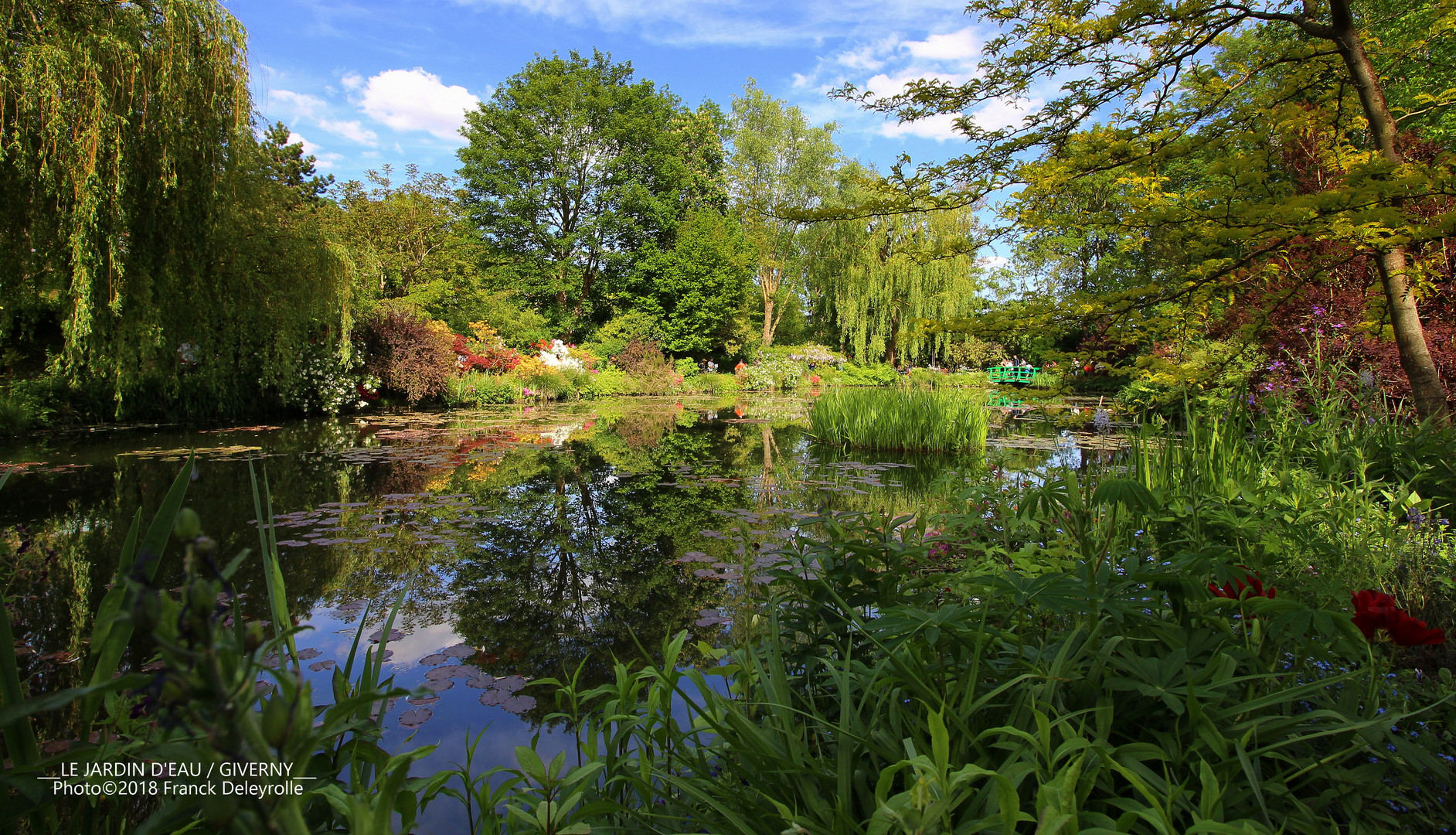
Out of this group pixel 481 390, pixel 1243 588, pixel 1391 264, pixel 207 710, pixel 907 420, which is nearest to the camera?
pixel 207 710

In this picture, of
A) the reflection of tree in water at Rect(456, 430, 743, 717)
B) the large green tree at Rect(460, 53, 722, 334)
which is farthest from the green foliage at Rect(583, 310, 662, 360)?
the reflection of tree in water at Rect(456, 430, 743, 717)

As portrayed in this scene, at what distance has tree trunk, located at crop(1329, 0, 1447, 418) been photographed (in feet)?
9.91

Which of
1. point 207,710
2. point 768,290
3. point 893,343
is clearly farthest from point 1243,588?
point 768,290

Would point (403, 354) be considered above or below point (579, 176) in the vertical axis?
below

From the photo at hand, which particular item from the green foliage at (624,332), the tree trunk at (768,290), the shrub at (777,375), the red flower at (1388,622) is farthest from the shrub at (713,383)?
the red flower at (1388,622)

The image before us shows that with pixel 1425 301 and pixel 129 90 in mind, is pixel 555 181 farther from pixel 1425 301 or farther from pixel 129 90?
pixel 1425 301

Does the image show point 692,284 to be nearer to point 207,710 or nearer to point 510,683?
point 510,683

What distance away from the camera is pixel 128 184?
573 cm

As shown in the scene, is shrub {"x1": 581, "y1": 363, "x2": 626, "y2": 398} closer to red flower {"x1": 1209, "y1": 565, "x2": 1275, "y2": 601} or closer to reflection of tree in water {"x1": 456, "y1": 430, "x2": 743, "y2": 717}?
reflection of tree in water {"x1": 456, "y1": 430, "x2": 743, "y2": 717}

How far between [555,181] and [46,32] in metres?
19.3

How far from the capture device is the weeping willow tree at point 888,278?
1830 centimetres

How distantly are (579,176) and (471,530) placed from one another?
23731 mm

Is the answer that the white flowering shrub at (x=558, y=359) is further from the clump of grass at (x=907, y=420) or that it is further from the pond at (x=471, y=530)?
the clump of grass at (x=907, y=420)

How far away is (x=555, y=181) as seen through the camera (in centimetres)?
2375
